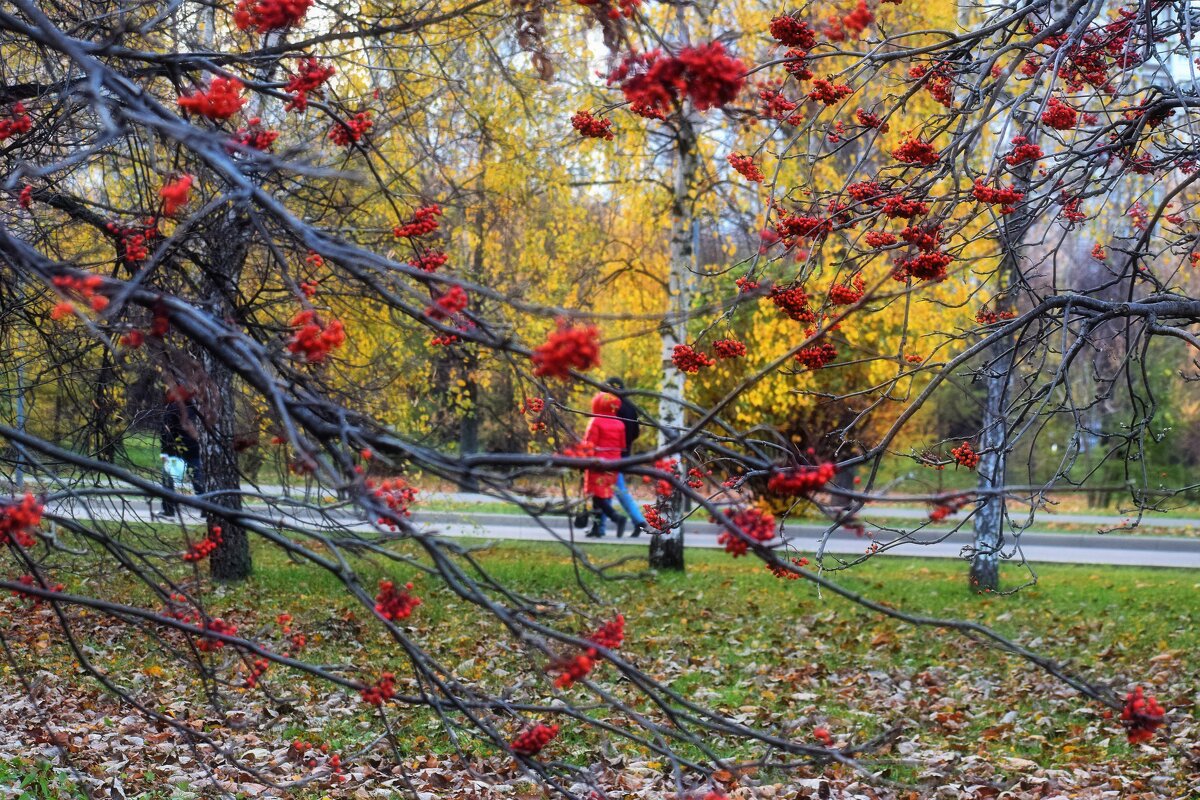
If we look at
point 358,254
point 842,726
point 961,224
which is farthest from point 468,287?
point 842,726

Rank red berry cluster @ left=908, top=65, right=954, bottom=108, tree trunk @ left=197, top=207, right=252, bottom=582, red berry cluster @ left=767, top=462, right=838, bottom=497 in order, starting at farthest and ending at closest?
red berry cluster @ left=908, top=65, right=954, bottom=108 < tree trunk @ left=197, top=207, right=252, bottom=582 < red berry cluster @ left=767, top=462, right=838, bottom=497

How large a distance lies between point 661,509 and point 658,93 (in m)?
→ 2.36

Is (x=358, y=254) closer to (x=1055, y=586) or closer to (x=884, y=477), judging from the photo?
(x=1055, y=586)

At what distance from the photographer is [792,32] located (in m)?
4.61

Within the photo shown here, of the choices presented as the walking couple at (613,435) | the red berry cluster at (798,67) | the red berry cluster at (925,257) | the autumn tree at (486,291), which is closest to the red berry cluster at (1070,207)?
the autumn tree at (486,291)

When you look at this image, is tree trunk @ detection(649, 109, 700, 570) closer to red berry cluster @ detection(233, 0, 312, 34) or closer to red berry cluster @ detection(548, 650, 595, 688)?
red berry cluster @ detection(233, 0, 312, 34)

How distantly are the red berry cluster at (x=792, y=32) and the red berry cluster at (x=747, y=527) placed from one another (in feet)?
9.96

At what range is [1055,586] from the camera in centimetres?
1155

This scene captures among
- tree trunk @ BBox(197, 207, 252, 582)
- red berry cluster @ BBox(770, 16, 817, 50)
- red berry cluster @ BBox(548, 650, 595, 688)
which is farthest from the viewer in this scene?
red berry cluster @ BBox(770, 16, 817, 50)

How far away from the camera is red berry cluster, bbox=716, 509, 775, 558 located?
202cm

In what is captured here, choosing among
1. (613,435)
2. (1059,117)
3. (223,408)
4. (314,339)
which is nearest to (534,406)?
(223,408)

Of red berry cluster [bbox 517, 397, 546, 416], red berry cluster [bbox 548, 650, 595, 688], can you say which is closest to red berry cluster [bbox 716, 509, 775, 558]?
red berry cluster [bbox 548, 650, 595, 688]

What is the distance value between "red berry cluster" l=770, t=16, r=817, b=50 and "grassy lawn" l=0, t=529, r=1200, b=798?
115 inches

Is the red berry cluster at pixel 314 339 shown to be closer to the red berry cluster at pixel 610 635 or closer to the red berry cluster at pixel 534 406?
the red berry cluster at pixel 610 635
